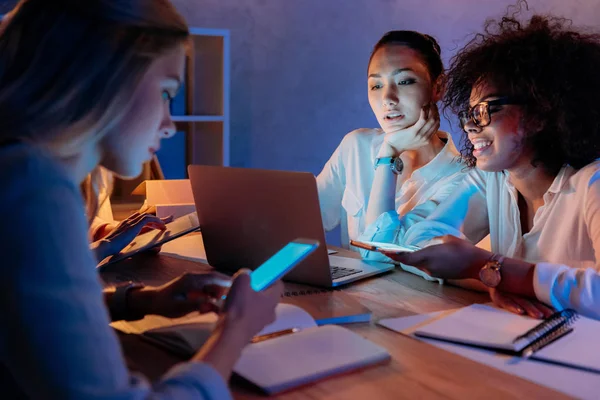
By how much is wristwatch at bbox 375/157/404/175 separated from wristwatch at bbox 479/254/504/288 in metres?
0.85

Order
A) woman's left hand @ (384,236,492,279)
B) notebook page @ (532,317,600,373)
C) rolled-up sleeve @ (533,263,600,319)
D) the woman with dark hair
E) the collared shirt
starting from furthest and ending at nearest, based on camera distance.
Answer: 1. the woman with dark hair
2. woman's left hand @ (384,236,492,279)
3. rolled-up sleeve @ (533,263,600,319)
4. notebook page @ (532,317,600,373)
5. the collared shirt

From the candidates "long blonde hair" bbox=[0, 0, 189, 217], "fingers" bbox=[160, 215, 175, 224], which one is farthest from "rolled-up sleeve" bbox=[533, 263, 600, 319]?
"fingers" bbox=[160, 215, 175, 224]

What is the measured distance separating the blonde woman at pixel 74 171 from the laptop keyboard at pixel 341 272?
1.91 ft

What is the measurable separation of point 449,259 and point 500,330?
308mm

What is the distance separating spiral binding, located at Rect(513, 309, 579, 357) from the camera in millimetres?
994

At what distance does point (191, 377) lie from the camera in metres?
0.66

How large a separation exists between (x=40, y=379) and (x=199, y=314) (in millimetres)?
469

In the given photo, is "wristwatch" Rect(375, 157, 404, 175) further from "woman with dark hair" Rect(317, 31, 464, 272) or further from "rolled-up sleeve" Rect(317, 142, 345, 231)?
"rolled-up sleeve" Rect(317, 142, 345, 231)

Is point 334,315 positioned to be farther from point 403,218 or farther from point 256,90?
point 256,90

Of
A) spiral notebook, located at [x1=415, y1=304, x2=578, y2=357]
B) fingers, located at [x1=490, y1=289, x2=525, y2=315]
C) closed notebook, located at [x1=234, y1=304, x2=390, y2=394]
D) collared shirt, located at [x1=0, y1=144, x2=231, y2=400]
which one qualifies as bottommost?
fingers, located at [x1=490, y1=289, x2=525, y2=315]

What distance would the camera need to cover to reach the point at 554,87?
1.59m

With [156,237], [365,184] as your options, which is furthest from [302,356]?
[365,184]

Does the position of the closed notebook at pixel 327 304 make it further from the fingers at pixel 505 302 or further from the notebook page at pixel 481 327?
the fingers at pixel 505 302

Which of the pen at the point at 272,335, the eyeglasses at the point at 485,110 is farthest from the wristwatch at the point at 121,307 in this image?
the eyeglasses at the point at 485,110
